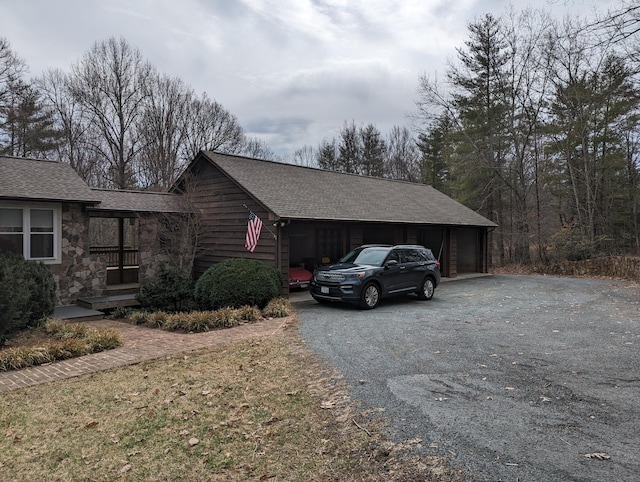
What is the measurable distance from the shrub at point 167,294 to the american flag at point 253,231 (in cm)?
224

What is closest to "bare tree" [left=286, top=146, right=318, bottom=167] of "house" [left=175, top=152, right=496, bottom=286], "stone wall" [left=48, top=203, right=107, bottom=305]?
"house" [left=175, top=152, right=496, bottom=286]

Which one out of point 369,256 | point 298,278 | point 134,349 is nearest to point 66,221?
point 134,349

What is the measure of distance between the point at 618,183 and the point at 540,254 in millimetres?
5630

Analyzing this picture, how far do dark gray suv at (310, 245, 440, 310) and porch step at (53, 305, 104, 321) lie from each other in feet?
18.6

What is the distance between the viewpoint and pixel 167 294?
12.2 meters

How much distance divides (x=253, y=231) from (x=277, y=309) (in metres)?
3.29

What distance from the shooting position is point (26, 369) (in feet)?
20.0

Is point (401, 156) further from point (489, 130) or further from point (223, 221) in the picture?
point (223, 221)

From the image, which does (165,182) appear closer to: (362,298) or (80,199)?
(80,199)

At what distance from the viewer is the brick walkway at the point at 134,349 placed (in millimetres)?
5734

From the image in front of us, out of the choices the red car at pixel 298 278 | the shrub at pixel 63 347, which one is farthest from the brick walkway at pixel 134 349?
the red car at pixel 298 278

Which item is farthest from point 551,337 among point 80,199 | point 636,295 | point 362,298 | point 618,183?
point 618,183

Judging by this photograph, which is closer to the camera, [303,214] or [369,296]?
[369,296]

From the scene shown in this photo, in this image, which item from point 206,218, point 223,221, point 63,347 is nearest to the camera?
point 63,347
